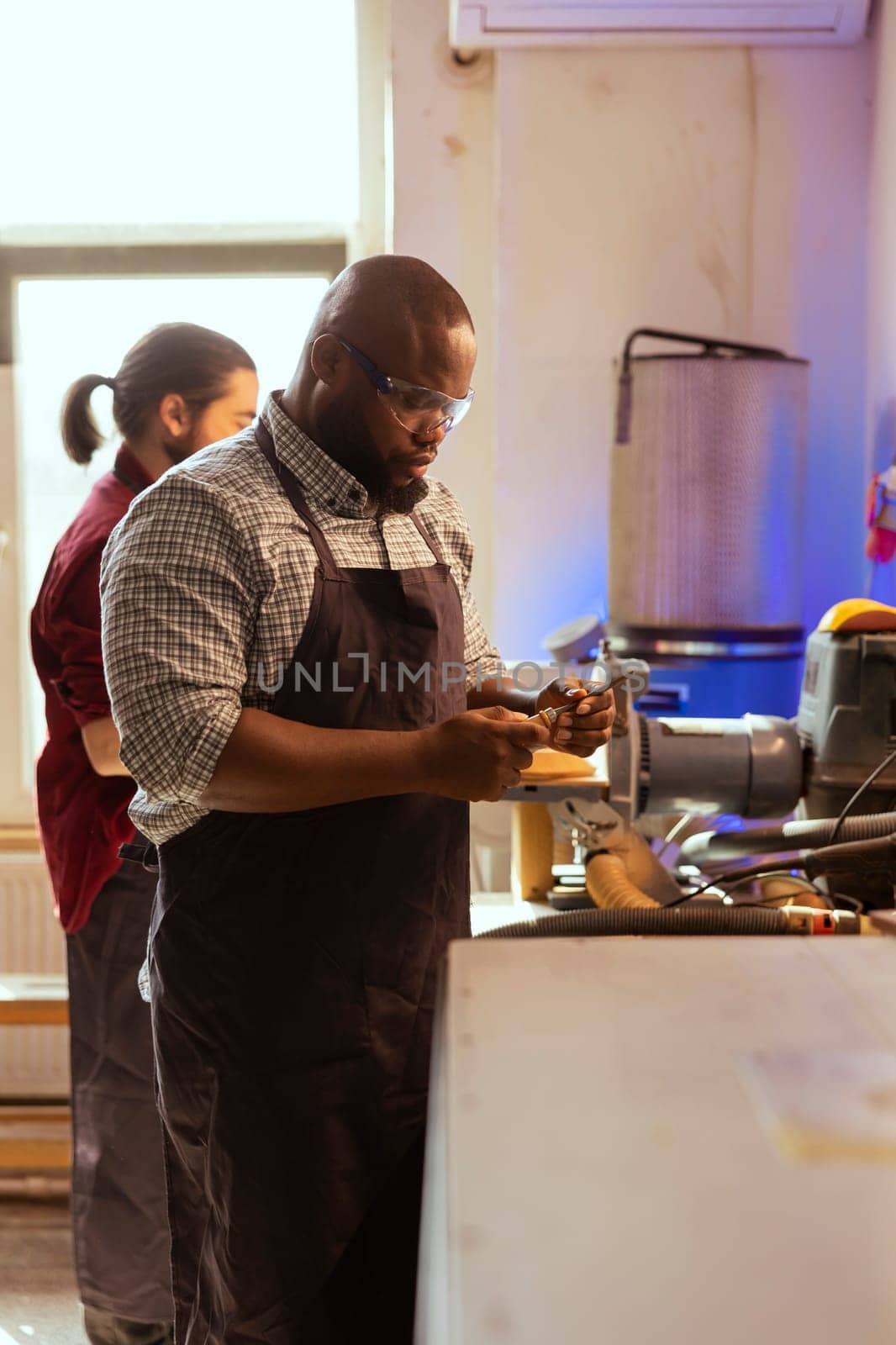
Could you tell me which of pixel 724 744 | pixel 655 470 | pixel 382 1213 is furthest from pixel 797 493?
pixel 382 1213

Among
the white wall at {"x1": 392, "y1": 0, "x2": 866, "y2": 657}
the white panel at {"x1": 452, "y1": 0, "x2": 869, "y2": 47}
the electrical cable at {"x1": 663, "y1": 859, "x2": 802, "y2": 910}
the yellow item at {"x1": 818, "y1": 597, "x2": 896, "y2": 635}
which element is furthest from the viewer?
the white wall at {"x1": 392, "y1": 0, "x2": 866, "y2": 657}

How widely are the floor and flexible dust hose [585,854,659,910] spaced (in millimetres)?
1496

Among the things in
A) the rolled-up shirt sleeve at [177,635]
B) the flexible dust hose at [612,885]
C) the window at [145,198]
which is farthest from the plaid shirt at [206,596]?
the window at [145,198]

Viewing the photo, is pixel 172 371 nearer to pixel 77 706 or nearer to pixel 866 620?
pixel 77 706

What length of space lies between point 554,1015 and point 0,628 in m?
2.77

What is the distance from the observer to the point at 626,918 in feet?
4.13

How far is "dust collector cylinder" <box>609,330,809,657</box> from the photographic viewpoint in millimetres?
2408

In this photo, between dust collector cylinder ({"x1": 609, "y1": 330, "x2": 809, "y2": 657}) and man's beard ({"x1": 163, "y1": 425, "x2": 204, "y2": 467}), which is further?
dust collector cylinder ({"x1": 609, "y1": 330, "x2": 809, "y2": 657})

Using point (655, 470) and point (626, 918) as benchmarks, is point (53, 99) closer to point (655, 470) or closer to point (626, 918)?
point (655, 470)

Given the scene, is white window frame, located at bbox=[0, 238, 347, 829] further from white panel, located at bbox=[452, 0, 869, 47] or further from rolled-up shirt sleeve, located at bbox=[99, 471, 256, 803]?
rolled-up shirt sleeve, located at bbox=[99, 471, 256, 803]

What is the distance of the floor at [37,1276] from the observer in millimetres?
2365

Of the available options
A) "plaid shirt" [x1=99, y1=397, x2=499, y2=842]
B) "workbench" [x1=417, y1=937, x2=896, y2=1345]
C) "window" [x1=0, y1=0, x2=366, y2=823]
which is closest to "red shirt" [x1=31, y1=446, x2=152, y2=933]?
"plaid shirt" [x1=99, y1=397, x2=499, y2=842]

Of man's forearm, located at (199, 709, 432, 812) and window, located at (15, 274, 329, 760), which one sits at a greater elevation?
window, located at (15, 274, 329, 760)

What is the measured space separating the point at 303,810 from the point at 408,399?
464mm
